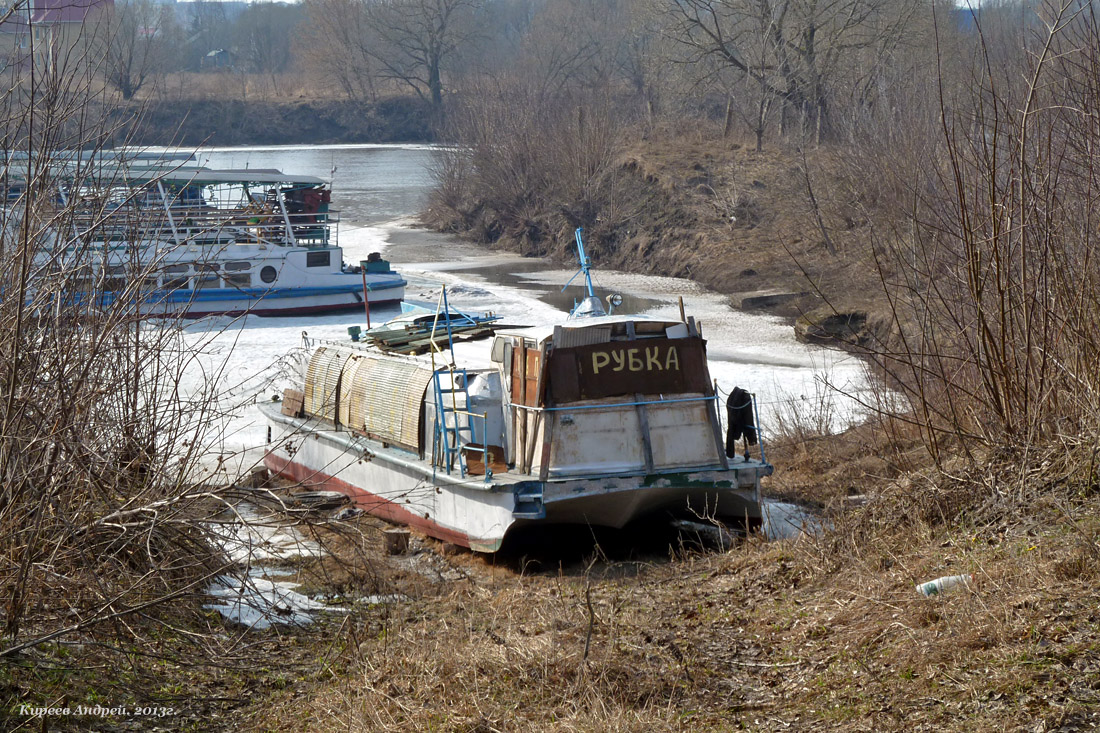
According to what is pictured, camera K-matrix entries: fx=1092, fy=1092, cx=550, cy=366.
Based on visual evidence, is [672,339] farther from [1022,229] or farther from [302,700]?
[302,700]

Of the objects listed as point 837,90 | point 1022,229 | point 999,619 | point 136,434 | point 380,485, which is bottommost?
point 380,485

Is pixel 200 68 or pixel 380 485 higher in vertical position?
pixel 200 68

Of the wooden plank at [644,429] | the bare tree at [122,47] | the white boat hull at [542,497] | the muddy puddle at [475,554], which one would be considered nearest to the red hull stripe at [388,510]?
the white boat hull at [542,497]

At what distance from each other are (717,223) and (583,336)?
31652 mm

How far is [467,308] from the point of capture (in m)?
31.4

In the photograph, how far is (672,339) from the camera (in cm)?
1254

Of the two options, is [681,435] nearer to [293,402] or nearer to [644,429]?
[644,429]

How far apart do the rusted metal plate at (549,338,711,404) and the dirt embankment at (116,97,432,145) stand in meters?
74.8

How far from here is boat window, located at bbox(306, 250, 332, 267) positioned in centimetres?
3453

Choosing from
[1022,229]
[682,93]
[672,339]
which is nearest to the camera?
[1022,229]

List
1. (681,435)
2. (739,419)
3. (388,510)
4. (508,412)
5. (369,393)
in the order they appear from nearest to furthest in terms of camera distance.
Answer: (681,435) → (508,412) → (739,419) → (388,510) → (369,393)

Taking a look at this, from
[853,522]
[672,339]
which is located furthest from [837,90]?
[853,522]

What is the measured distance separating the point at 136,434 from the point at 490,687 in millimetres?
3863

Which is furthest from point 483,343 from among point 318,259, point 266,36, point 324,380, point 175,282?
point 266,36
